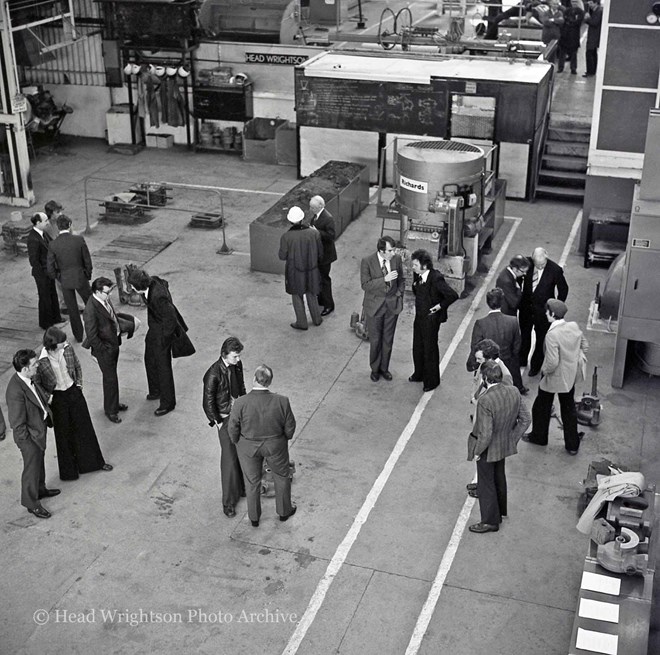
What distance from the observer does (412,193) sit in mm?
14258

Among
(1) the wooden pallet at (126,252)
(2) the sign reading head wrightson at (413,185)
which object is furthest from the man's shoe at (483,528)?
(1) the wooden pallet at (126,252)

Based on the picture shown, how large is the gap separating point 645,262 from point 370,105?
8234 millimetres

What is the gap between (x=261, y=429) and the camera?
8477 millimetres

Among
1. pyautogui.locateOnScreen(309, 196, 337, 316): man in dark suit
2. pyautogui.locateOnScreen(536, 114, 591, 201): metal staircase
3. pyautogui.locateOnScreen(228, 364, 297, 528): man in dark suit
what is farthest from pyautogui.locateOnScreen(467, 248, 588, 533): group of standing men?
pyautogui.locateOnScreen(536, 114, 591, 201): metal staircase

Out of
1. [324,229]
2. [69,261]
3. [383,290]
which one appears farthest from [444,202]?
[69,261]

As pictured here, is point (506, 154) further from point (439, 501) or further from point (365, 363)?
point (439, 501)

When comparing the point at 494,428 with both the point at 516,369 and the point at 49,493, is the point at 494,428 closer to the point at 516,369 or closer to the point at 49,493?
the point at 516,369

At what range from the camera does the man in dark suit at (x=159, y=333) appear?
1043cm

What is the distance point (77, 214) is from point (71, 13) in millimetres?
4657

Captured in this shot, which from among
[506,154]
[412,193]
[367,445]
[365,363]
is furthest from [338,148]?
[367,445]

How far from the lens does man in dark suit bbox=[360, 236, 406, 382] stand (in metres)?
11.3

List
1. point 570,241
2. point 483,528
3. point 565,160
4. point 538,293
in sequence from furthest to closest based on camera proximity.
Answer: point 565,160 → point 570,241 → point 538,293 → point 483,528

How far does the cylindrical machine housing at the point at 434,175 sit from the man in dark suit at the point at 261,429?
6212mm

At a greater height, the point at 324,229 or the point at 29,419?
the point at 324,229
